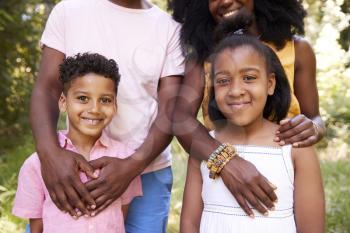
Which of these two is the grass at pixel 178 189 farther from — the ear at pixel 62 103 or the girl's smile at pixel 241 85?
the girl's smile at pixel 241 85

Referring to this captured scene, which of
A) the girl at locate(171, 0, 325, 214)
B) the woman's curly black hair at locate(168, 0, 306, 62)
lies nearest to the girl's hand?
the girl at locate(171, 0, 325, 214)

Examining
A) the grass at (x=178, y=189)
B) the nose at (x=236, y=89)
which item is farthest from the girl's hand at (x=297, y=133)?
the grass at (x=178, y=189)

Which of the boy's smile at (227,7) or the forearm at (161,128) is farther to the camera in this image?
the boy's smile at (227,7)

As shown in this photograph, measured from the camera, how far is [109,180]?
210 centimetres

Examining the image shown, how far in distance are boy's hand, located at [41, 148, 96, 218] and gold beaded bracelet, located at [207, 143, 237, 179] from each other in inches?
19.3

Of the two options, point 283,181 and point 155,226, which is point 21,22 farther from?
point 283,181

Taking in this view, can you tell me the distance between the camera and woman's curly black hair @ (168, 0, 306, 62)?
94.9 inches

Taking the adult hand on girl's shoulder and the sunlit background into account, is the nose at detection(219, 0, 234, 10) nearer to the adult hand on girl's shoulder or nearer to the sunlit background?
the adult hand on girl's shoulder

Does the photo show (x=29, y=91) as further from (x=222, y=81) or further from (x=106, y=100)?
(x=222, y=81)

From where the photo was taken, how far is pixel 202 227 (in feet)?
7.13

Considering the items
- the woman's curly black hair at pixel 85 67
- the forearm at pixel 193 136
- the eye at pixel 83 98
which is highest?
the woman's curly black hair at pixel 85 67

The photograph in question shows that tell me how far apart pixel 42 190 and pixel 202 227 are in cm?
69

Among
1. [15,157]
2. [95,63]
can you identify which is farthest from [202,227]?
[15,157]

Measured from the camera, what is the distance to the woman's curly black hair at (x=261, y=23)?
7.91ft
